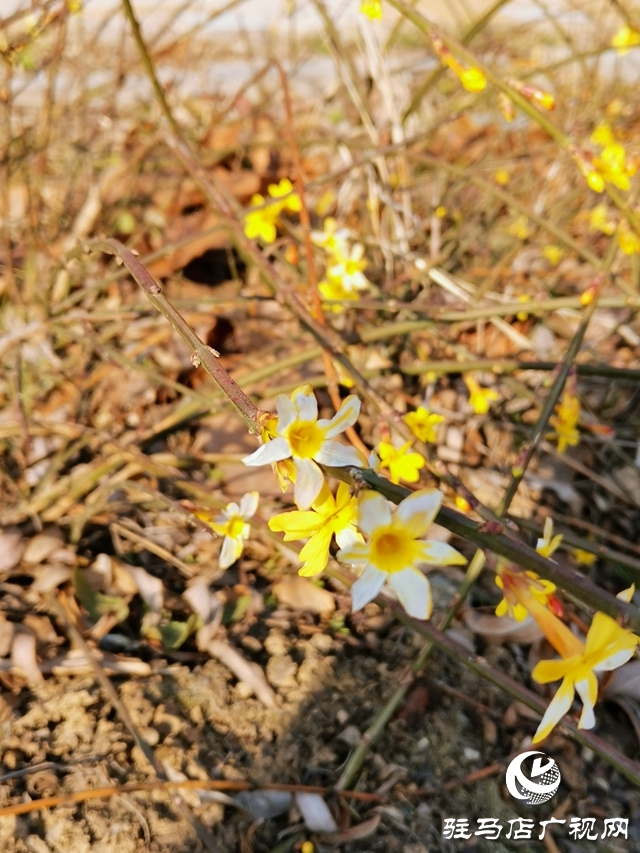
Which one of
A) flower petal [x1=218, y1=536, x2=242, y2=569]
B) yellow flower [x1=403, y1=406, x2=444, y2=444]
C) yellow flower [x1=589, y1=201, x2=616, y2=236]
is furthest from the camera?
yellow flower [x1=589, y1=201, x2=616, y2=236]

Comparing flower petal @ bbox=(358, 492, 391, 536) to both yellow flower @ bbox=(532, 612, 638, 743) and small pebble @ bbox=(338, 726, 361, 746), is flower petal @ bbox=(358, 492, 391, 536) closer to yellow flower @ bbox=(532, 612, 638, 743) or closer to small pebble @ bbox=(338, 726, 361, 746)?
yellow flower @ bbox=(532, 612, 638, 743)

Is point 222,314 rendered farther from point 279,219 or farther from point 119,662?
point 119,662

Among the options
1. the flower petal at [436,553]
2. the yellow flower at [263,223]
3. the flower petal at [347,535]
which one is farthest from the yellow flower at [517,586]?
the yellow flower at [263,223]

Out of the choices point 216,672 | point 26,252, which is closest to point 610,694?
point 216,672

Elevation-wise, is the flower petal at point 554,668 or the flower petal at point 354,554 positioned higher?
the flower petal at point 354,554

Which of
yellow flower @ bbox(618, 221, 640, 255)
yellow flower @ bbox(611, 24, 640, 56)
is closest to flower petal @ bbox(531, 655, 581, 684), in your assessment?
yellow flower @ bbox(618, 221, 640, 255)

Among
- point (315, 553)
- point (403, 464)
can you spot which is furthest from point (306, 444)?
point (403, 464)

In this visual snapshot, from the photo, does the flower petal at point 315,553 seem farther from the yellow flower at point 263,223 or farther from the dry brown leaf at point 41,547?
the yellow flower at point 263,223
